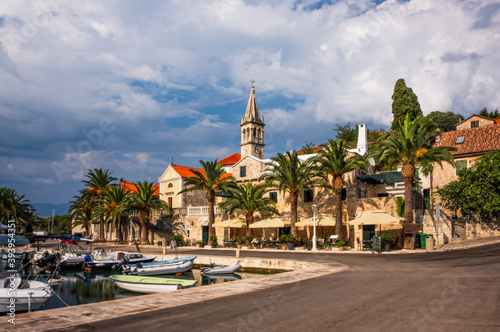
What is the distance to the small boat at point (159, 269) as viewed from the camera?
25375 mm

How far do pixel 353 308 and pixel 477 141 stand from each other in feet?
115

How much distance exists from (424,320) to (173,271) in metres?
19.9

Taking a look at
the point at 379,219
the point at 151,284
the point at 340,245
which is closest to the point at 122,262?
the point at 151,284

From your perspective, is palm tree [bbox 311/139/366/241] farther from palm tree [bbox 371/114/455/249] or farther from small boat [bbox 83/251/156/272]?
small boat [bbox 83/251/156/272]

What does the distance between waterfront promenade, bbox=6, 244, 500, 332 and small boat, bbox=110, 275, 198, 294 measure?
2859 millimetres

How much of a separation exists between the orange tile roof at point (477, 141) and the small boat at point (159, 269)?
28.1 metres

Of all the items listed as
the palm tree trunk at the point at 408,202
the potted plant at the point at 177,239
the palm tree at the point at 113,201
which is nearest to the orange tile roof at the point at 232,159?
the palm tree at the point at 113,201

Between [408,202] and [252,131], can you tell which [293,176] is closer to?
[408,202]

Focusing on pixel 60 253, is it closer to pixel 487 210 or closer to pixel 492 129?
pixel 487 210

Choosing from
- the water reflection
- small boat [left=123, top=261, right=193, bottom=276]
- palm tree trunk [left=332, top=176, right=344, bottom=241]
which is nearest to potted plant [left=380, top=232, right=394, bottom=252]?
palm tree trunk [left=332, top=176, right=344, bottom=241]

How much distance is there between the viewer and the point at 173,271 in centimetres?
2611

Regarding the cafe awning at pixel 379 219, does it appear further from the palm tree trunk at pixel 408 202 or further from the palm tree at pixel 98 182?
the palm tree at pixel 98 182

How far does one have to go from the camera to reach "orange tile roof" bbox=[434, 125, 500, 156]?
36.9 meters

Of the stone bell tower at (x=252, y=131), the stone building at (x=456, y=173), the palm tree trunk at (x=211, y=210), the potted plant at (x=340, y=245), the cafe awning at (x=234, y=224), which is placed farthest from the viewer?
the stone bell tower at (x=252, y=131)
